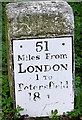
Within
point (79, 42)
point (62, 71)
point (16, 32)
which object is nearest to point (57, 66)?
point (62, 71)

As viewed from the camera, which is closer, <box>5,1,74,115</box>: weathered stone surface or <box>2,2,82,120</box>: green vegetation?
<box>5,1,74,115</box>: weathered stone surface

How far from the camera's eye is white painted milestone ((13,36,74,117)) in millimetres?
3133

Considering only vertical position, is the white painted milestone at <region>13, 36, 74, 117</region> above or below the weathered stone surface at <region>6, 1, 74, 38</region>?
below

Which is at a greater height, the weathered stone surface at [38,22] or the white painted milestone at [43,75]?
the weathered stone surface at [38,22]

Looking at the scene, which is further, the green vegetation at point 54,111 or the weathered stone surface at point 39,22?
the green vegetation at point 54,111

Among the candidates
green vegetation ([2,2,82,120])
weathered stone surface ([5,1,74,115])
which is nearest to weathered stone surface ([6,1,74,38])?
weathered stone surface ([5,1,74,115])

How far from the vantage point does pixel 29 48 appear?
3127mm

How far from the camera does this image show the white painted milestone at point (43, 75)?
10.3 ft

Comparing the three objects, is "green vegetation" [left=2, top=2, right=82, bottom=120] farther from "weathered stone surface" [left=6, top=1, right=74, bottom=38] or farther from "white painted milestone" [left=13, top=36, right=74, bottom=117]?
"weathered stone surface" [left=6, top=1, right=74, bottom=38]

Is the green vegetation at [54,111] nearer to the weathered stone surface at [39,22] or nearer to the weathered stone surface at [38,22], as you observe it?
the weathered stone surface at [38,22]

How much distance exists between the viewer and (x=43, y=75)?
324cm

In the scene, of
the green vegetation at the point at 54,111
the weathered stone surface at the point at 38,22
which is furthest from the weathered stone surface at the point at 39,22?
the green vegetation at the point at 54,111

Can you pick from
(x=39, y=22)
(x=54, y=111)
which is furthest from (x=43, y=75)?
(x=39, y=22)

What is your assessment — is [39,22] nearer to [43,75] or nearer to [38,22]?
[38,22]
